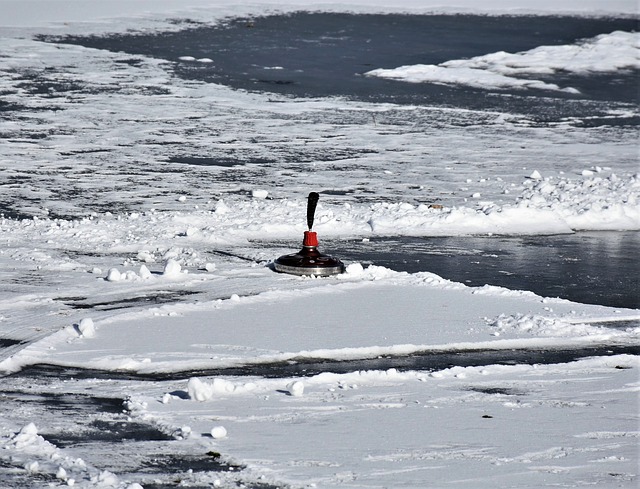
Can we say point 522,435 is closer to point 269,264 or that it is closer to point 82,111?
point 269,264

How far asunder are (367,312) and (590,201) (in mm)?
4310

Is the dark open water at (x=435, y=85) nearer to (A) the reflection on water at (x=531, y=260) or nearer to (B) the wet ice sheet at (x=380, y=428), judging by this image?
(A) the reflection on water at (x=531, y=260)

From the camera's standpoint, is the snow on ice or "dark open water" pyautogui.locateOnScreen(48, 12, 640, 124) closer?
"dark open water" pyautogui.locateOnScreen(48, 12, 640, 124)

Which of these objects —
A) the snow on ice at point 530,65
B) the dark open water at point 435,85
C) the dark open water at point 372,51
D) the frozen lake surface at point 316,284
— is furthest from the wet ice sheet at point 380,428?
the snow on ice at point 530,65

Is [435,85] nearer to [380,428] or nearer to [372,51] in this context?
[372,51]

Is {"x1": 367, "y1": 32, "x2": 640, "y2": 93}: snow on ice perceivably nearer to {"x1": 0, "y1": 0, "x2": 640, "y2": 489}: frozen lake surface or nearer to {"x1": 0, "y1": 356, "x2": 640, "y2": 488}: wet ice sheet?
{"x1": 0, "y1": 0, "x2": 640, "y2": 489}: frozen lake surface

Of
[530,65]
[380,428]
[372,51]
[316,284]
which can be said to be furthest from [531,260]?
[372,51]

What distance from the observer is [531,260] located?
29.7 feet

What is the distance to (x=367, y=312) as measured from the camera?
7.30m

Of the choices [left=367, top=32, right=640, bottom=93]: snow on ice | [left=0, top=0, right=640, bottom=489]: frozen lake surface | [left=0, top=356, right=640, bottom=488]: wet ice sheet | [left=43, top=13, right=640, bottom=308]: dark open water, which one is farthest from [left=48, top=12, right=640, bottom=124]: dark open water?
[left=0, top=356, right=640, bottom=488]: wet ice sheet

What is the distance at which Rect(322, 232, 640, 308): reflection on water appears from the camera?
8.21 metres

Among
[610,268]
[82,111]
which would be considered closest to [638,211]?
[610,268]

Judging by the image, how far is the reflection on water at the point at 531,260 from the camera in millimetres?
8211

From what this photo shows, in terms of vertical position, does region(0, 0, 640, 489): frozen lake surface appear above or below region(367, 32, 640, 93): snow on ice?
below
